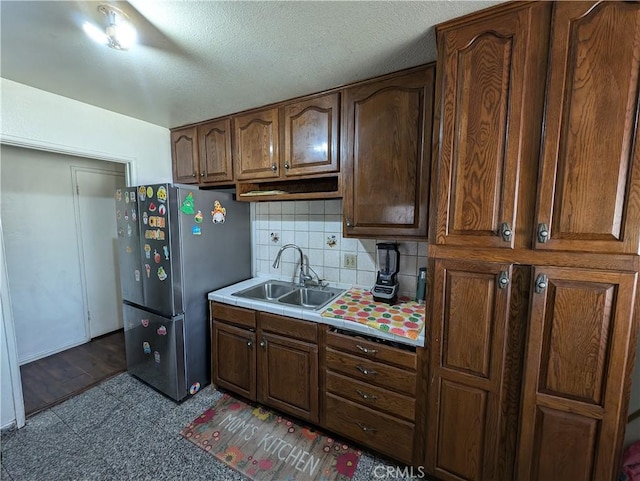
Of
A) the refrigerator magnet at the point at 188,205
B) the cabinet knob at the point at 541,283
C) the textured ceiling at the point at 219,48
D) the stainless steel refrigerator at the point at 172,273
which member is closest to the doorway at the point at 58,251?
the stainless steel refrigerator at the point at 172,273

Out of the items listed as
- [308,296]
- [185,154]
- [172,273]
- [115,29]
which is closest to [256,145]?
[185,154]

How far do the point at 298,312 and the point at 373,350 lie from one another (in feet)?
1.59

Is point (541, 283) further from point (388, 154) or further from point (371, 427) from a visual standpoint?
point (371, 427)

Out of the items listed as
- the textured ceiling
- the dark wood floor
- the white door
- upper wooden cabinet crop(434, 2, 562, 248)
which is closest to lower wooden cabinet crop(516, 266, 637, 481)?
upper wooden cabinet crop(434, 2, 562, 248)

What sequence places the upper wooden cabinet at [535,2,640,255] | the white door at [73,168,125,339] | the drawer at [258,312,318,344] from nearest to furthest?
the upper wooden cabinet at [535,2,640,255] → the drawer at [258,312,318,344] → the white door at [73,168,125,339]

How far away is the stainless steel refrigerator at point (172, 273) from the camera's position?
1.81 m

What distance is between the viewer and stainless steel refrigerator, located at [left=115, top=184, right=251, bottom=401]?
5.94ft

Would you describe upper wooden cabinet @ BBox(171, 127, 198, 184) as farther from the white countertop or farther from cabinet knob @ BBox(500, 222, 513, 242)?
cabinet knob @ BBox(500, 222, 513, 242)

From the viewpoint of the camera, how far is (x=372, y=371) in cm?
138

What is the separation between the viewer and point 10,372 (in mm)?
1633

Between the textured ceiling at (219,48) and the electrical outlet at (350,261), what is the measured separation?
1.16 metres

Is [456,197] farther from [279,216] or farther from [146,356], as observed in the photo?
[146,356]

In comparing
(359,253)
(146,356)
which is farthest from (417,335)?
(146,356)

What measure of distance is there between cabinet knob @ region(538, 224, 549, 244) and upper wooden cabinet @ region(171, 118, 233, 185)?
192cm
